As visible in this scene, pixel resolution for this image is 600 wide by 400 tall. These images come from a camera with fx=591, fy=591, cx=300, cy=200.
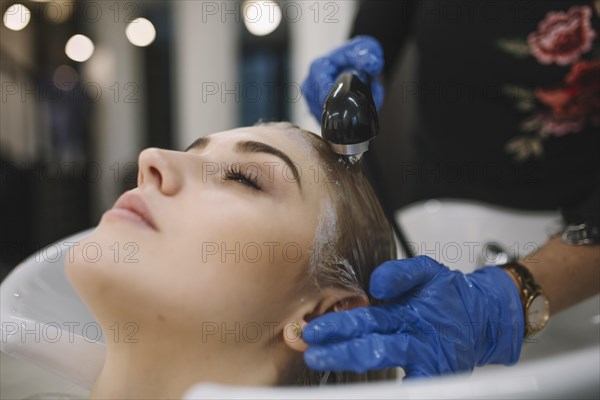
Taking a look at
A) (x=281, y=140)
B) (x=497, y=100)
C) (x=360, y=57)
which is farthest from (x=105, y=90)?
(x=281, y=140)

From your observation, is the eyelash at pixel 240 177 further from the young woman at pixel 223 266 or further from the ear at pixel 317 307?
the ear at pixel 317 307

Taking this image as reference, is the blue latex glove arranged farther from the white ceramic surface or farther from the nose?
the nose

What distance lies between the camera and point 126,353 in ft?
2.64

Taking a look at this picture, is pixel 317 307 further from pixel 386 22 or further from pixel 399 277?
pixel 386 22

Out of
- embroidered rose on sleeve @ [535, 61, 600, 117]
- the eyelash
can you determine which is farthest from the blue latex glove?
embroidered rose on sleeve @ [535, 61, 600, 117]

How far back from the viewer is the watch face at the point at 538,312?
34.0 inches

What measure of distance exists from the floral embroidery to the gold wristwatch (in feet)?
1.88

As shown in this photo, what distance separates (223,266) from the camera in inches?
30.1

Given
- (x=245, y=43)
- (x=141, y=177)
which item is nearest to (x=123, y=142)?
(x=245, y=43)

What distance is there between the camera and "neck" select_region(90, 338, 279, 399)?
79 cm

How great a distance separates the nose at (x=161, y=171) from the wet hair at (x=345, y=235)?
20 centimetres

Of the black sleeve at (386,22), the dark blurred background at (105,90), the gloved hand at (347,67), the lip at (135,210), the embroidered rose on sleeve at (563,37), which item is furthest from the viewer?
the dark blurred background at (105,90)

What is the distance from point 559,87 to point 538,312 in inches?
24.9

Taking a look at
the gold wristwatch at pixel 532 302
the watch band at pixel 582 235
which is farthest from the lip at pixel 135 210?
the watch band at pixel 582 235
